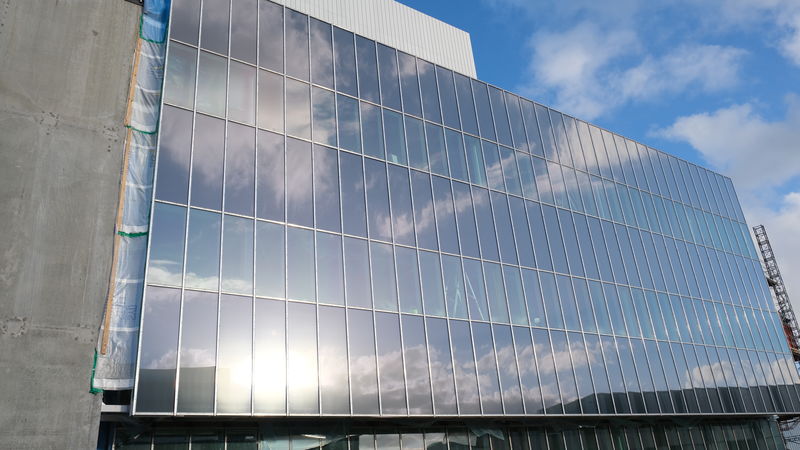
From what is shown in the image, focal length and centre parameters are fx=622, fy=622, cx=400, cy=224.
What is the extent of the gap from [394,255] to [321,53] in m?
8.46

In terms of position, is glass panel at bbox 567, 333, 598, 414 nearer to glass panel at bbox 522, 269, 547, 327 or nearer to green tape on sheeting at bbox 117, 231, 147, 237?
glass panel at bbox 522, 269, 547, 327

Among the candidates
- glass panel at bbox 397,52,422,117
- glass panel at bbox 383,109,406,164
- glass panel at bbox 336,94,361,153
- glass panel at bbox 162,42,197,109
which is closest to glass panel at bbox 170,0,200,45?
glass panel at bbox 162,42,197,109

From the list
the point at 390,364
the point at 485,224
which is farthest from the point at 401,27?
the point at 390,364

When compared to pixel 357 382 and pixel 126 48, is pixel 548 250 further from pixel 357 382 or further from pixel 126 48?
pixel 126 48

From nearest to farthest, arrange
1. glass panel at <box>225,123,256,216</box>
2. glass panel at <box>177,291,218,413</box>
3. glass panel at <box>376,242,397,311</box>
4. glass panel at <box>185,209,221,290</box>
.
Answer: glass panel at <box>177,291,218,413</box>, glass panel at <box>185,209,221,290</box>, glass panel at <box>225,123,256,216</box>, glass panel at <box>376,242,397,311</box>

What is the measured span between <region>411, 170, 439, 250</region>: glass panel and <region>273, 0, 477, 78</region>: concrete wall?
23.1 feet

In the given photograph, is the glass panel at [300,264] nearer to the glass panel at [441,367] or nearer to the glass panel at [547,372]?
the glass panel at [441,367]

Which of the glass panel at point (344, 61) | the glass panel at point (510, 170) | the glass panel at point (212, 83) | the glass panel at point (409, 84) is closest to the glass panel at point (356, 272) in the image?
the glass panel at point (212, 83)

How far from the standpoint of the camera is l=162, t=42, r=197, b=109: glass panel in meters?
19.9

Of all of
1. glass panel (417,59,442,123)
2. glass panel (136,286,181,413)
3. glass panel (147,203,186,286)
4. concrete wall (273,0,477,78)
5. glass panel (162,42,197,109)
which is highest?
concrete wall (273,0,477,78)

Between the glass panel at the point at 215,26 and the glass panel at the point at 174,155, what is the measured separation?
9.70 ft

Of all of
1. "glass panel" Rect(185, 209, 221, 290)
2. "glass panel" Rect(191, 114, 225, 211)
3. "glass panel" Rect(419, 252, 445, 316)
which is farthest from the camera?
"glass panel" Rect(419, 252, 445, 316)

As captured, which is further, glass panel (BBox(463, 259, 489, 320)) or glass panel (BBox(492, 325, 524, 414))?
→ glass panel (BBox(463, 259, 489, 320))

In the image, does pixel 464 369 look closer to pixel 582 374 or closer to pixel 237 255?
pixel 582 374
